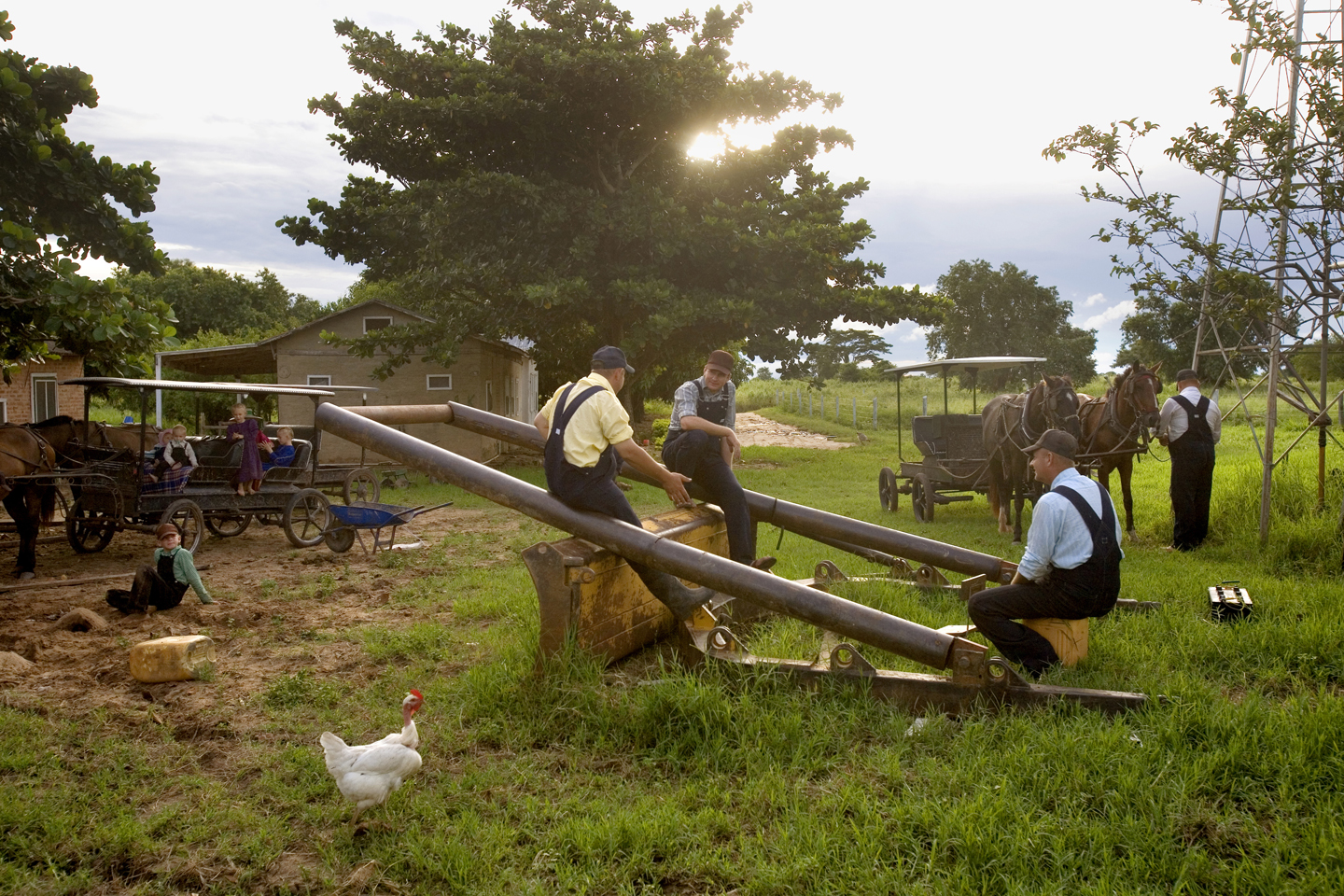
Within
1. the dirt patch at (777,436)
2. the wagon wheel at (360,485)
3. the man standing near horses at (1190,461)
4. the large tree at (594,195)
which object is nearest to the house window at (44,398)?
the large tree at (594,195)

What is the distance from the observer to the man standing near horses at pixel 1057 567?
4.88 m

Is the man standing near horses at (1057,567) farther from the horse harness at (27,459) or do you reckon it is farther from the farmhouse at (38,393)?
the farmhouse at (38,393)

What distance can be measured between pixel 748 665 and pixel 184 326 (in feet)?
189

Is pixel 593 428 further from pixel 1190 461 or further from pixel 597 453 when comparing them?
pixel 1190 461

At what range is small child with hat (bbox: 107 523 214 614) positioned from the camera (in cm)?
769

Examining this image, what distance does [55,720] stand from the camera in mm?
5164

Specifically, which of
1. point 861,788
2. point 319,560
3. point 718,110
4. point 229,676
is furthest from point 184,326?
point 861,788

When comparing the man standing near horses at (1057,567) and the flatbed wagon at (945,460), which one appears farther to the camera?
the flatbed wagon at (945,460)

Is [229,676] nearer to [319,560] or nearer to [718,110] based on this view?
[319,560]

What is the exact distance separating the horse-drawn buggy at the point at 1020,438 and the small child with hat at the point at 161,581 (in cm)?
893

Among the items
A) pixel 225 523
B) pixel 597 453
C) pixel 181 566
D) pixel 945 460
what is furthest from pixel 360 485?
pixel 597 453

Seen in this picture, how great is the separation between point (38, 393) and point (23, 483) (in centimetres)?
1761

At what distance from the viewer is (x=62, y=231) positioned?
10.3 metres

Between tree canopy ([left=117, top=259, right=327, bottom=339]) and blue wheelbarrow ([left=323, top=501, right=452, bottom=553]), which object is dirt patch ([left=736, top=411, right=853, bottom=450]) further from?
tree canopy ([left=117, top=259, right=327, bottom=339])
